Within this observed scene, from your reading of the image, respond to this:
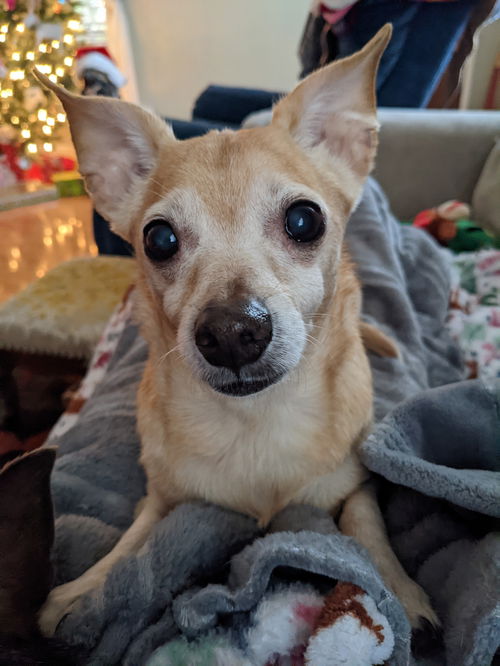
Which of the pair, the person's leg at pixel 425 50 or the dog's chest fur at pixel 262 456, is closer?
the dog's chest fur at pixel 262 456

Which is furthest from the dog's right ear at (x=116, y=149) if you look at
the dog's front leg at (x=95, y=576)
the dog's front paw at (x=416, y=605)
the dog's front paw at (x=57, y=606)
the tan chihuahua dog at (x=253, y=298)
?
the dog's front paw at (x=416, y=605)

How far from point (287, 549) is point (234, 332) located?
0.32 meters

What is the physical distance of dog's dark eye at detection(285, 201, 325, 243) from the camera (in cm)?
95

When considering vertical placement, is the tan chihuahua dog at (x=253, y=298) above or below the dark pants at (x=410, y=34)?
below

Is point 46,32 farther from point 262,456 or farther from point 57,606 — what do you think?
point 57,606

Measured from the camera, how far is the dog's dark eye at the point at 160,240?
959 mm

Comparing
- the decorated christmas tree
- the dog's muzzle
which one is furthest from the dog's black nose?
the decorated christmas tree

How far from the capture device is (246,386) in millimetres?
833

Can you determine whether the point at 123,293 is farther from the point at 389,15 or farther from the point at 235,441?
the point at 389,15

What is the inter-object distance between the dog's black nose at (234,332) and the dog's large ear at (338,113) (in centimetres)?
53

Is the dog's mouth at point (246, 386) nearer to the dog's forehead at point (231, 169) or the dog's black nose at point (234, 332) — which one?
the dog's black nose at point (234, 332)

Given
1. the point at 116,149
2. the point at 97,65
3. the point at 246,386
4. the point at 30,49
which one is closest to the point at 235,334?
the point at 246,386

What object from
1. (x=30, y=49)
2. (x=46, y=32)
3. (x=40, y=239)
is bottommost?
(x=40, y=239)

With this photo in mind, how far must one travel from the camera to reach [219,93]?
318 centimetres
